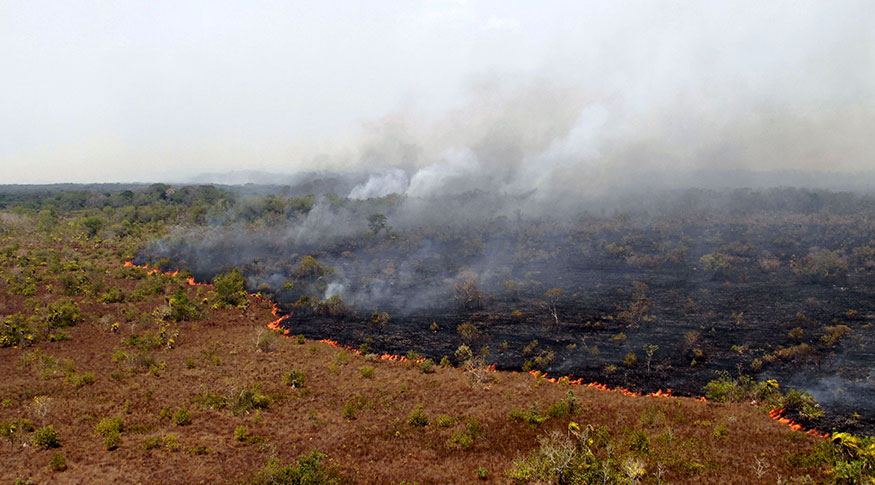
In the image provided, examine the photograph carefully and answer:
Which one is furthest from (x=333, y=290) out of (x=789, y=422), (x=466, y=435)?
(x=789, y=422)

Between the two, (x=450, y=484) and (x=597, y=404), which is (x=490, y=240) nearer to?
(x=597, y=404)

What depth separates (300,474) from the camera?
70.9 feet

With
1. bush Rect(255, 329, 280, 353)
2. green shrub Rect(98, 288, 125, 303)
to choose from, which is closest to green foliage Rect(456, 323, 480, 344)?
bush Rect(255, 329, 280, 353)

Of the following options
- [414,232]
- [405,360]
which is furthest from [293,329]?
[414,232]

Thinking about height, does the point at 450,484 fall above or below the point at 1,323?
below

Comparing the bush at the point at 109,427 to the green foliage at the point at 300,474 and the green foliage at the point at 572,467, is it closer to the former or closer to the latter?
the green foliage at the point at 300,474

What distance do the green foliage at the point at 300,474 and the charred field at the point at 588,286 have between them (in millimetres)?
22109

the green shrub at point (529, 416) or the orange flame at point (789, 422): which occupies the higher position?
the green shrub at point (529, 416)

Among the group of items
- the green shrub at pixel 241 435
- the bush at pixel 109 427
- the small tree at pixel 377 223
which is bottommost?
the green shrub at pixel 241 435

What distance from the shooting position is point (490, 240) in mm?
106000

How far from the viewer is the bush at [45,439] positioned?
25.1 meters

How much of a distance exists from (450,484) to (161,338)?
37.7 m

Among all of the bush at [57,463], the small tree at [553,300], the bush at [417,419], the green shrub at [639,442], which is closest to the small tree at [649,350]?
the small tree at [553,300]

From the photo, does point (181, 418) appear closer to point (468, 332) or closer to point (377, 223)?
point (468, 332)
